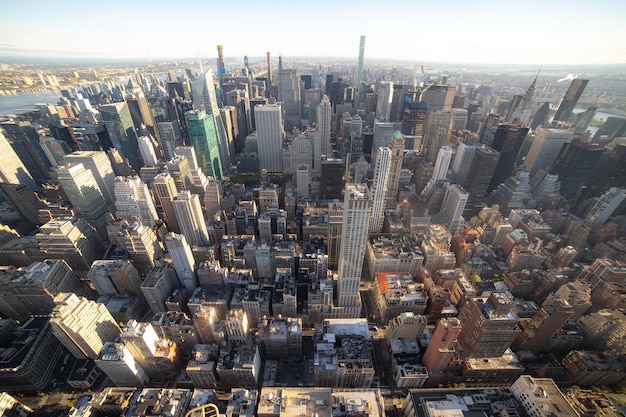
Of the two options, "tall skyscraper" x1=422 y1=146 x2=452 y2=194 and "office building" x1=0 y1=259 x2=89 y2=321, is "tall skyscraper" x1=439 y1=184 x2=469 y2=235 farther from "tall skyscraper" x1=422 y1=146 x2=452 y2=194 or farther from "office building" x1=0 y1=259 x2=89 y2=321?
"office building" x1=0 y1=259 x2=89 y2=321

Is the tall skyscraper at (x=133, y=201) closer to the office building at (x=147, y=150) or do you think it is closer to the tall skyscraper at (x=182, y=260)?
the tall skyscraper at (x=182, y=260)

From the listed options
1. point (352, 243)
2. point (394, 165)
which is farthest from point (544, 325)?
point (394, 165)

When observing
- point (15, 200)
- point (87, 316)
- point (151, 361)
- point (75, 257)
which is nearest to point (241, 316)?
point (151, 361)

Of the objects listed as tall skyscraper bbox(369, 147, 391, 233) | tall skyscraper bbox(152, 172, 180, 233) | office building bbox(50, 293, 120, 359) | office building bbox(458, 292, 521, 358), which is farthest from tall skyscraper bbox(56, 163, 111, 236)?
office building bbox(458, 292, 521, 358)

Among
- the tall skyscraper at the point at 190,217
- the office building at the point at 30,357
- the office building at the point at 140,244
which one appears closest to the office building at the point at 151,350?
the office building at the point at 30,357

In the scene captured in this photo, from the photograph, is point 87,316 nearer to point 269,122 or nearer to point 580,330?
point 269,122

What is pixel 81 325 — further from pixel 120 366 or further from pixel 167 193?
pixel 167 193
